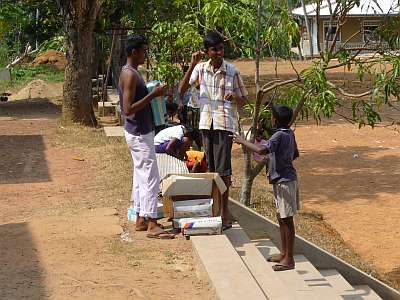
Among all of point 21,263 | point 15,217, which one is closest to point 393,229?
point 15,217

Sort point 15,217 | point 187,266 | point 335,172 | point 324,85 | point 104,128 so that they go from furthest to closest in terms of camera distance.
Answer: point 104,128
point 335,172
point 15,217
point 324,85
point 187,266

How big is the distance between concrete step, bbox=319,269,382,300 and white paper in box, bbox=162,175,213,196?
131 cm

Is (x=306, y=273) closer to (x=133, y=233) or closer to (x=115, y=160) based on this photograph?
(x=133, y=233)

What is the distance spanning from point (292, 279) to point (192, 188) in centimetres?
134

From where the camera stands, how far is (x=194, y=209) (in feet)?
21.8

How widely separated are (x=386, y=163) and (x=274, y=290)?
31.1ft

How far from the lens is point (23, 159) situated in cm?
1207

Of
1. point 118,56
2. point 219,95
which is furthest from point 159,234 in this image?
point 118,56

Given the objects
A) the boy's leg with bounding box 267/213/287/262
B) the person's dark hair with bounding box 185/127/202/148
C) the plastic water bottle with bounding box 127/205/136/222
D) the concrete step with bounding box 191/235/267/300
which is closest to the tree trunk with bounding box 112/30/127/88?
the person's dark hair with bounding box 185/127/202/148

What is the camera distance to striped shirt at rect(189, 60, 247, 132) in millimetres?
6656

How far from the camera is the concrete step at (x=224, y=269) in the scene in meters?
4.85

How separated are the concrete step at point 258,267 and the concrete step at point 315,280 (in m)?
0.31

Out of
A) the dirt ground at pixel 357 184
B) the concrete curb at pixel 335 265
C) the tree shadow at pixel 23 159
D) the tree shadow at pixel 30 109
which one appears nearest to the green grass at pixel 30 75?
the tree shadow at pixel 30 109

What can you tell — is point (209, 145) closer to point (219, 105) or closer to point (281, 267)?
point (219, 105)
